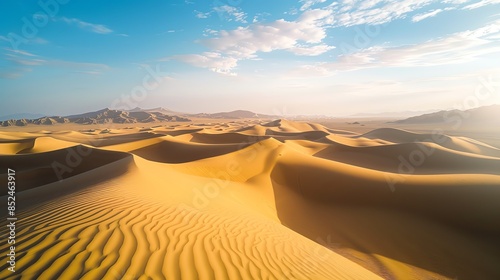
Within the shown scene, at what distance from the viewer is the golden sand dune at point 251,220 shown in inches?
128

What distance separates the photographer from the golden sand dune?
10.7 feet

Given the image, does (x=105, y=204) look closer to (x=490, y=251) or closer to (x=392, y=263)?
(x=392, y=263)

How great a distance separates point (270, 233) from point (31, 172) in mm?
15976

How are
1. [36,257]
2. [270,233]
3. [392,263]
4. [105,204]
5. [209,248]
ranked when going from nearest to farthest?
[36,257] → [209,248] → [105,204] → [270,233] → [392,263]

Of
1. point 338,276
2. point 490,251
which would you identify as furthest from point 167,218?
point 490,251

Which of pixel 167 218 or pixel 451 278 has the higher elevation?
pixel 167 218

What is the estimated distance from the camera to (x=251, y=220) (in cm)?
638

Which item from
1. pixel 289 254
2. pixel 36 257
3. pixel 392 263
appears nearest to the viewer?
pixel 36 257

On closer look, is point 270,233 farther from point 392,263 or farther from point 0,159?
point 0,159

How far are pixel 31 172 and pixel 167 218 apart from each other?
1449 centimetres

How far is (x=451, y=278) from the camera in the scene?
6.11 m

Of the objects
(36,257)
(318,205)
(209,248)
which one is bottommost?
(318,205)

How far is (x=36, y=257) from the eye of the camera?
9.80 ft

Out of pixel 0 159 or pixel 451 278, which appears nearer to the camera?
pixel 451 278
